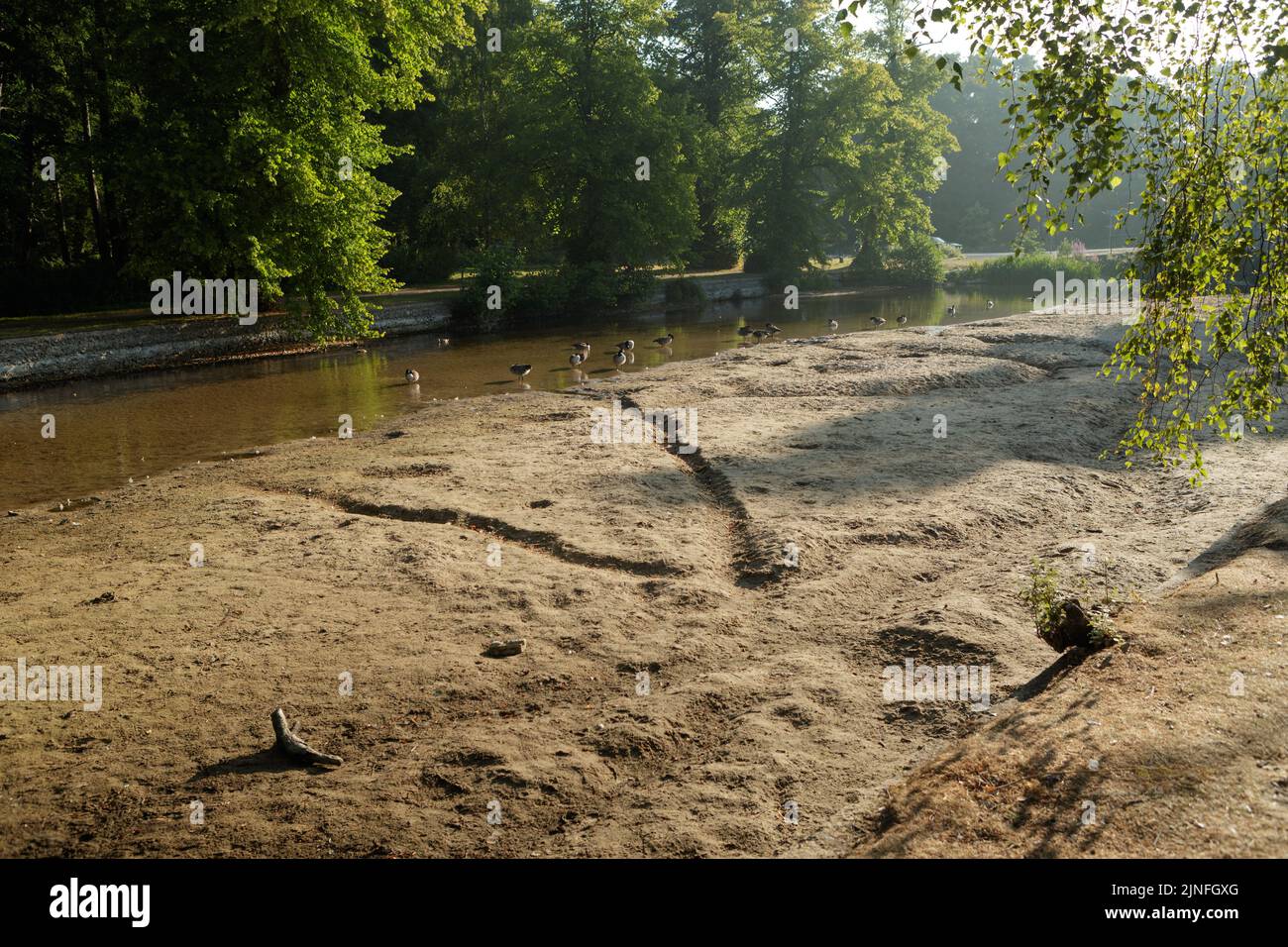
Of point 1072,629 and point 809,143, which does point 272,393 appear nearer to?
point 1072,629

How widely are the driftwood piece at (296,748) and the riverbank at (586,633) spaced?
0.10 metres

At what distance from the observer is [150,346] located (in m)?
24.6

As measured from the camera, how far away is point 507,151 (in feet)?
124

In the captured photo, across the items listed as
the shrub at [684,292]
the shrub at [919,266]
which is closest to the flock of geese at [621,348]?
the shrub at [684,292]

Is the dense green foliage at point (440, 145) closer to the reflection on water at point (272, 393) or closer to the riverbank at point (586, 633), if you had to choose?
the reflection on water at point (272, 393)

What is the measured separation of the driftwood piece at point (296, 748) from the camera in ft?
19.2

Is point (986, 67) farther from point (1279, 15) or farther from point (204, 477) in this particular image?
point (204, 477)

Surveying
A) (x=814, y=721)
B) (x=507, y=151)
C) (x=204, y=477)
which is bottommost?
(x=814, y=721)

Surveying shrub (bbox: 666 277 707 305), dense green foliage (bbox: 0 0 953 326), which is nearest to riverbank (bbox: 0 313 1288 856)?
dense green foliage (bbox: 0 0 953 326)

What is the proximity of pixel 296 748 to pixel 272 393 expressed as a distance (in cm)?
1658

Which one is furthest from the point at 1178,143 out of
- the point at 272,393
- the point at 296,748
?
the point at 272,393

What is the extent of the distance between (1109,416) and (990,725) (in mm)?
10667

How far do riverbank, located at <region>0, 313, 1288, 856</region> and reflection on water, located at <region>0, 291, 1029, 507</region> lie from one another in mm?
2336

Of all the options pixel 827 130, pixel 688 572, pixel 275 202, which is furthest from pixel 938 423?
pixel 827 130
